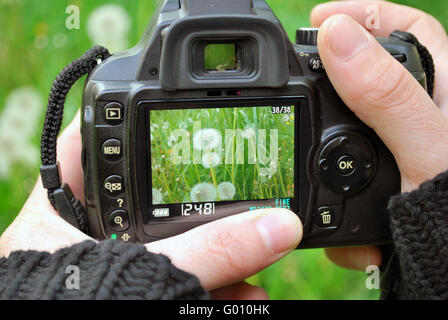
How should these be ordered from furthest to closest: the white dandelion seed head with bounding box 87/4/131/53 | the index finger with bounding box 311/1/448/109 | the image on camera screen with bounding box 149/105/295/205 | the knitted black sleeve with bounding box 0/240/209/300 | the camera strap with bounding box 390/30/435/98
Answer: the white dandelion seed head with bounding box 87/4/131/53 < the index finger with bounding box 311/1/448/109 < the camera strap with bounding box 390/30/435/98 < the image on camera screen with bounding box 149/105/295/205 < the knitted black sleeve with bounding box 0/240/209/300

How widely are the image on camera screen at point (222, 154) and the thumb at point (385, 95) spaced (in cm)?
10

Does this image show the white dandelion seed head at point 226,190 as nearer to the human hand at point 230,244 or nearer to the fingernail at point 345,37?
the human hand at point 230,244

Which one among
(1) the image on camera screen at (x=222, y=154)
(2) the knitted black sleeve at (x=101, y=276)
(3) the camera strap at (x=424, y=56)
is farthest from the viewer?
(3) the camera strap at (x=424, y=56)

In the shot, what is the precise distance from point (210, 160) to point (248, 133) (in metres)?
0.07

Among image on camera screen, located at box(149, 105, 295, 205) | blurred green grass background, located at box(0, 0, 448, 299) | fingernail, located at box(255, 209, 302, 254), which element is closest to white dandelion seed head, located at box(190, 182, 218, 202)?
image on camera screen, located at box(149, 105, 295, 205)

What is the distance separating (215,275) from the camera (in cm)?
74

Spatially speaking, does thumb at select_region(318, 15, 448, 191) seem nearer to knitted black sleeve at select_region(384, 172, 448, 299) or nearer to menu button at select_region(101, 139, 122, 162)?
knitted black sleeve at select_region(384, 172, 448, 299)

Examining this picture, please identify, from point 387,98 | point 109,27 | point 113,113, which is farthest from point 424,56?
point 109,27

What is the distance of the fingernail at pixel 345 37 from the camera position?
0.75 metres

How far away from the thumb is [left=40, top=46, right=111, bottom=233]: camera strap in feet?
1.17

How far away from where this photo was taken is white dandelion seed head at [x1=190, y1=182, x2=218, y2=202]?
82cm

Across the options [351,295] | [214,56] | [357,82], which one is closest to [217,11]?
[214,56]

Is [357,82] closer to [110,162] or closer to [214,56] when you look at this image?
[214,56]

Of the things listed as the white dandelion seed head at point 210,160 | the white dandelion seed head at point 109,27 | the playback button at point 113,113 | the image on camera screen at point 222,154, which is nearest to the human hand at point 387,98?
the image on camera screen at point 222,154
